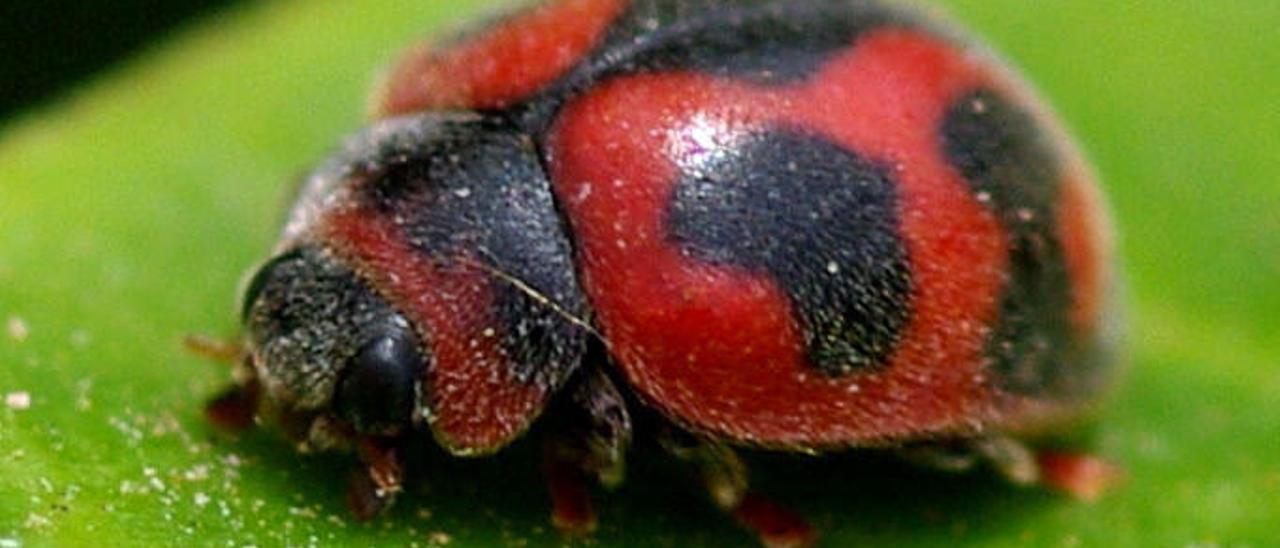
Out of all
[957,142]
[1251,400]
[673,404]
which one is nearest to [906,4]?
[957,142]

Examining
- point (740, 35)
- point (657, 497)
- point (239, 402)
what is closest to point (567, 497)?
point (657, 497)

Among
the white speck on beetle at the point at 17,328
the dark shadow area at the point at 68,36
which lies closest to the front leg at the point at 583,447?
the white speck on beetle at the point at 17,328

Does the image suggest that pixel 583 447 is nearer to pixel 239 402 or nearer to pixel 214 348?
pixel 239 402

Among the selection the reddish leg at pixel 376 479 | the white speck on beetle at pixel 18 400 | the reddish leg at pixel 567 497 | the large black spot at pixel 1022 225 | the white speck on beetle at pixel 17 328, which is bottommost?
the white speck on beetle at pixel 18 400

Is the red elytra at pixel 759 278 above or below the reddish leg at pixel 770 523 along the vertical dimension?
above

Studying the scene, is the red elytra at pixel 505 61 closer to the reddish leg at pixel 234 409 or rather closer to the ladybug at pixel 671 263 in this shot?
the ladybug at pixel 671 263

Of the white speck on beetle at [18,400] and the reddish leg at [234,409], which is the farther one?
the reddish leg at [234,409]

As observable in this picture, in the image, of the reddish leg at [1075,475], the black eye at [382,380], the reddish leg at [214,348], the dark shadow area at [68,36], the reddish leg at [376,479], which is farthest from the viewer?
the dark shadow area at [68,36]
